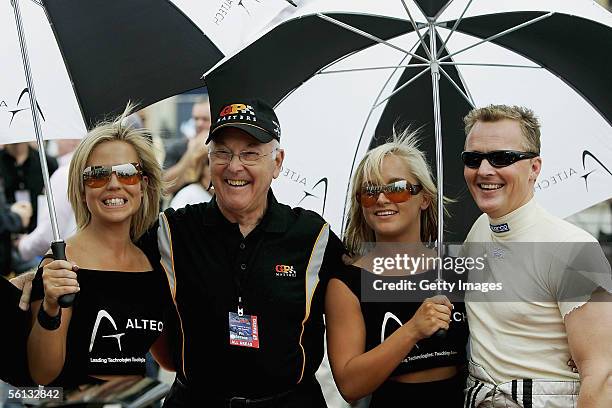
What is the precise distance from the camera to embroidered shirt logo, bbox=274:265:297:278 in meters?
3.27

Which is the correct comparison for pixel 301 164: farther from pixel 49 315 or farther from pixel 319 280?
pixel 49 315

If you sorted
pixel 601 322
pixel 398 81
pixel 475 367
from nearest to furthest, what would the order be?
pixel 601 322
pixel 475 367
pixel 398 81

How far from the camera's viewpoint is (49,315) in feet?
9.78

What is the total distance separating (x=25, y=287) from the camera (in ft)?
10.5

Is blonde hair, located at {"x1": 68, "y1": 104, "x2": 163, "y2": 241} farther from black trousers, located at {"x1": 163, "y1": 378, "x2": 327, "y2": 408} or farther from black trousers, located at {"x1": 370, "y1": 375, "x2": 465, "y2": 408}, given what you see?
black trousers, located at {"x1": 370, "y1": 375, "x2": 465, "y2": 408}

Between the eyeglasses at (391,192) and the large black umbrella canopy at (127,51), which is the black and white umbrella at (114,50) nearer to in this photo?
the large black umbrella canopy at (127,51)

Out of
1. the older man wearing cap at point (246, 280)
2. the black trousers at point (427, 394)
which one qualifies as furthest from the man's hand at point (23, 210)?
the black trousers at point (427, 394)

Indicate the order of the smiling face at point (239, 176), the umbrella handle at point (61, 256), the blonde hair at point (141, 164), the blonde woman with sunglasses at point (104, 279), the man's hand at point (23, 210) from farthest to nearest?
the man's hand at point (23, 210) → the blonde hair at point (141, 164) → the smiling face at point (239, 176) → the blonde woman with sunglasses at point (104, 279) → the umbrella handle at point (61, 256)

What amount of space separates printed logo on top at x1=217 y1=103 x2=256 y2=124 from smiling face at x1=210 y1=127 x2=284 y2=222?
2.0 inches

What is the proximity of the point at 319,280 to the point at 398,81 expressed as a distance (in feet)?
3.29

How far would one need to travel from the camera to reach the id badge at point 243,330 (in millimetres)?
3176

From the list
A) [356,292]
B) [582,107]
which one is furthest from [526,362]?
[582,107]

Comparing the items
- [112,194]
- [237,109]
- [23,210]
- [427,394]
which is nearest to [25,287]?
[112,194]

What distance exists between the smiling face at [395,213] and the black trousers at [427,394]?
61cm
